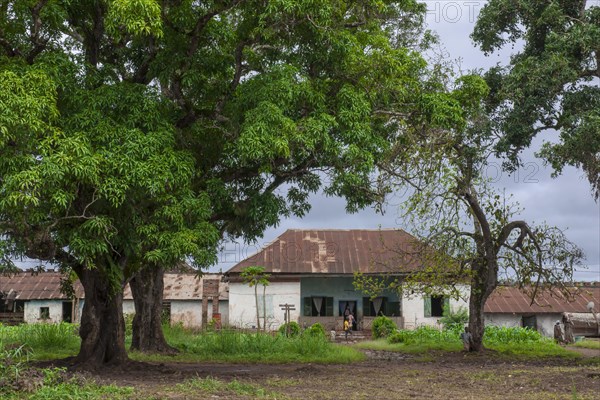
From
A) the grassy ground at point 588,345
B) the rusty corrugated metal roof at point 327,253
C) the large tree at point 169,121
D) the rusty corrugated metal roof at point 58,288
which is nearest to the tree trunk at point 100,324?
the large tree at point 169,121

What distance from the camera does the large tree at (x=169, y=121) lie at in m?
11.9

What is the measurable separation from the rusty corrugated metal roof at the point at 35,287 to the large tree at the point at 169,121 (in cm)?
2335

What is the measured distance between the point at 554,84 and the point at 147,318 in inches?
519

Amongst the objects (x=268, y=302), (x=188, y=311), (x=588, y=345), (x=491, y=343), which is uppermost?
(x=268, y=302)

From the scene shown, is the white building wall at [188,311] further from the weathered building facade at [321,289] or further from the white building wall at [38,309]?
the white building wall at [38,309]

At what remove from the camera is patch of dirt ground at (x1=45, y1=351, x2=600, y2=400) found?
11.2 m

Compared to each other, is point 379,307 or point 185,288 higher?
point 185,288

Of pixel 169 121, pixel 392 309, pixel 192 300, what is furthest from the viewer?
pixel 192 300

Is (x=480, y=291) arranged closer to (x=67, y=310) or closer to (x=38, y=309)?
(x=67, y=310)

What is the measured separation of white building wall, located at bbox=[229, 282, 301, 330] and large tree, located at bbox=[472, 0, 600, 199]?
53.8 feet

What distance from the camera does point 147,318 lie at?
2142cm

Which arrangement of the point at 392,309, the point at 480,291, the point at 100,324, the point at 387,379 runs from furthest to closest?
the point at 392,309
the point at 480,291
the point at 100,324
the point at 387,379

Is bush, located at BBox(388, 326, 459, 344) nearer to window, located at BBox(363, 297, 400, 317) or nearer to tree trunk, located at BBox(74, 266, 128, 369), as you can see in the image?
window, located at BBox(363, 297, 400, 317)

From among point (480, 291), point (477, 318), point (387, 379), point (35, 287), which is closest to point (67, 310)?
point (35, 287)
